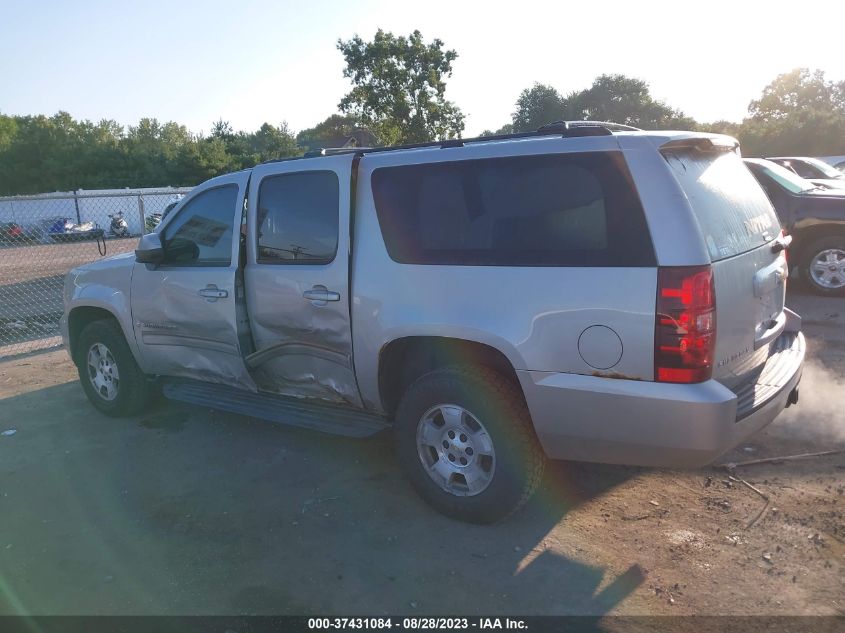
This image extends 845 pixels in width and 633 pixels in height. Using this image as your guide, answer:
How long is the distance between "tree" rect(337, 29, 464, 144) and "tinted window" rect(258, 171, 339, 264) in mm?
21294

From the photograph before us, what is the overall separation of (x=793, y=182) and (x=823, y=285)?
1.49 meters

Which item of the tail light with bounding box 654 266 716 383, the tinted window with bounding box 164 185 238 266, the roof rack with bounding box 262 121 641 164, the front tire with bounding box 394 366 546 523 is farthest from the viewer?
the tinted window with bounding box 164 185 238 266

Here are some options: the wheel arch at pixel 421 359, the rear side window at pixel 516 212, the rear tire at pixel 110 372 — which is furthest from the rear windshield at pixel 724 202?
the rear tire at pixel 110 372

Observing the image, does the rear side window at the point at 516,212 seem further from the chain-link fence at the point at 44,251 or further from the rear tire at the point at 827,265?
the rear tire at the point at 827,265

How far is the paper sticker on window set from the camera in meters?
4.98

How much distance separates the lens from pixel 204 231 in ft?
16.8

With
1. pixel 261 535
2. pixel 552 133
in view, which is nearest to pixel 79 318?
pixel 261 535

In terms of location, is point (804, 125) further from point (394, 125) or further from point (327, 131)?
point (327, 131)

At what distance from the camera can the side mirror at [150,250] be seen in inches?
201

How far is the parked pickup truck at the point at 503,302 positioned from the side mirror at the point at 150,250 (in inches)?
1.4

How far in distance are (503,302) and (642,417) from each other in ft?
2.86

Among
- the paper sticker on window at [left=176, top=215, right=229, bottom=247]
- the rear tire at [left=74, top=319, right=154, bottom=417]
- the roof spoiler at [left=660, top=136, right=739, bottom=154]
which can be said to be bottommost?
the rear tire at [left=74, top=319, right=154, bottom=417]

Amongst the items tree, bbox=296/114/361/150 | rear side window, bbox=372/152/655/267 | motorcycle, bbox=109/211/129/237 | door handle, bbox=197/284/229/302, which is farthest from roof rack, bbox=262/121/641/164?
tree, bbox=296/114/361/150

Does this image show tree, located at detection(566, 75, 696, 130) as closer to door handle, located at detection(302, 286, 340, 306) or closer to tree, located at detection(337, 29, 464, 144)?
tree, located at detection(337, 29, 464, 144)
